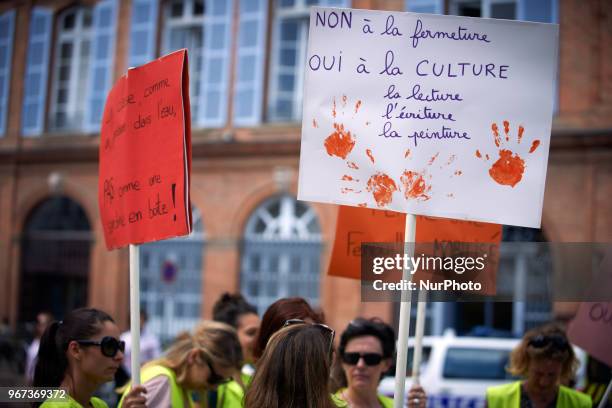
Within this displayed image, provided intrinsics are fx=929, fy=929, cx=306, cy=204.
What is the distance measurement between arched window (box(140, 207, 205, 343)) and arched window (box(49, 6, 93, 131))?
3796 millimetres

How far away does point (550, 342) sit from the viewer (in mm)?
4820

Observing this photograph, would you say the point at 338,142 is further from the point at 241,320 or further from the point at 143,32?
the point at 143,32

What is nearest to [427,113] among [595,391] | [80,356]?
[80,356]

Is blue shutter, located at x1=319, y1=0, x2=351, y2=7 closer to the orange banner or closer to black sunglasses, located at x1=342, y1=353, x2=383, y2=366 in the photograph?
the orange banner

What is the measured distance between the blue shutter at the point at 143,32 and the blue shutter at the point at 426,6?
5.70m

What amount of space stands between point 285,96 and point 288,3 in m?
1.95

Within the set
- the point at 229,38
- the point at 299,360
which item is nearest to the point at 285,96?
the point at 229,38

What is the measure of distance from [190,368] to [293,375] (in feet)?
5.48

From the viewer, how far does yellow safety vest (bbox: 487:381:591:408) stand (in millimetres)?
4652

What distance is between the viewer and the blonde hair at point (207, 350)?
15.1ft

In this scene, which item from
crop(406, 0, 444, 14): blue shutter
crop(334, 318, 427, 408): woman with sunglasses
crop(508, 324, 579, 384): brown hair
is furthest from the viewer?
crop(406, 0, 444, 14): blue shutter

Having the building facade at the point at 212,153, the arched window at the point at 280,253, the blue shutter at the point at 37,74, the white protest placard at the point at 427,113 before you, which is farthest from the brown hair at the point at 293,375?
the blue shutter at the point at 37,74

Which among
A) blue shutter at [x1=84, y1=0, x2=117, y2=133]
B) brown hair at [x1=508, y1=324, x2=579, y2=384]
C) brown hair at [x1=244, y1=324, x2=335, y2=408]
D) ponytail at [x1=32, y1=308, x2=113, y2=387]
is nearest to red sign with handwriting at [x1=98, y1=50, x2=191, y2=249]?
ponytail at [x1=32, y1=308, x2=113, y2=387]

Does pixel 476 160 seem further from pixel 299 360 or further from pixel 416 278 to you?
pixel 299 360
